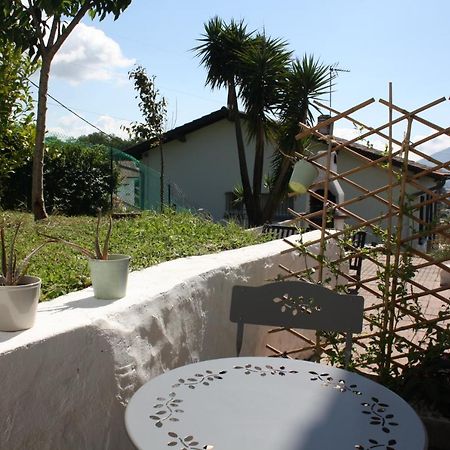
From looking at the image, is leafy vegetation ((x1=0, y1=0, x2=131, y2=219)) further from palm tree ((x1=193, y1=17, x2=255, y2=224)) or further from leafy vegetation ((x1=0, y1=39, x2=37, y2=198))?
palm tree ((x1=193, y1=17, x2=255, y2=224))

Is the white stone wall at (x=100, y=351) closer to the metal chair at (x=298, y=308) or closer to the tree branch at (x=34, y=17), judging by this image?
the metal chair at (x=298, y=308)

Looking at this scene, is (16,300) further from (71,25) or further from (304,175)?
(71,25)

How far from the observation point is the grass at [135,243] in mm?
2717

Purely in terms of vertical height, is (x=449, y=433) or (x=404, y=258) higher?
(x=404, y=258)

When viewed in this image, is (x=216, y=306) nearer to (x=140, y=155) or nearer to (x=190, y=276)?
(x=190, y=276)

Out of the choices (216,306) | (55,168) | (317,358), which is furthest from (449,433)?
(55,168)

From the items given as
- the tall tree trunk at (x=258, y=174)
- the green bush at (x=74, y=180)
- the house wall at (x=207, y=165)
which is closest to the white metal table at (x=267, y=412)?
the green bush at (x=74, y=180)

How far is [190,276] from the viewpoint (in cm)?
283

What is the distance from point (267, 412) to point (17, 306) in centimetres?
86

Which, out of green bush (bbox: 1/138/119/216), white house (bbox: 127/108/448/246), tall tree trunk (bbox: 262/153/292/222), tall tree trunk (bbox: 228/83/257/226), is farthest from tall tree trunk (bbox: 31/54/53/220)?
white house (bbox: 127/108/448/246)

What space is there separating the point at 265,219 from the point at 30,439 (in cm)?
1248

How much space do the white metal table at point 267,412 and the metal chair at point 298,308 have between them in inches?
16.7

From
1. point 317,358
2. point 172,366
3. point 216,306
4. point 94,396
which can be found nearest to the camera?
point 94,396

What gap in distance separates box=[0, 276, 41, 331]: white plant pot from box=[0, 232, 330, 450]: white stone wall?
0.10ft
